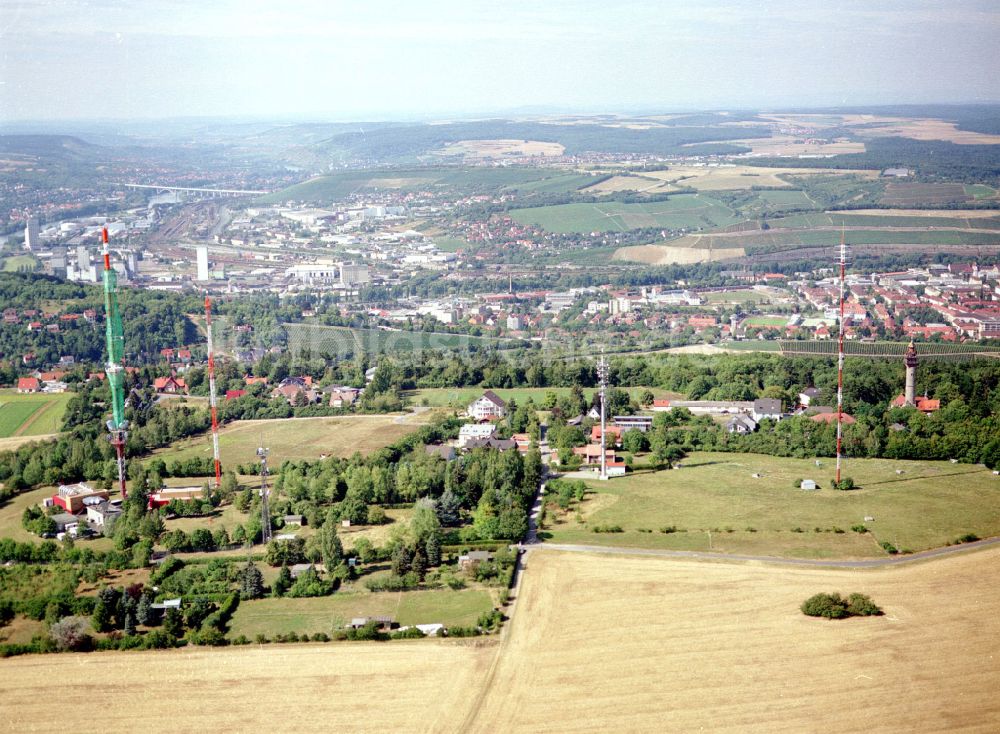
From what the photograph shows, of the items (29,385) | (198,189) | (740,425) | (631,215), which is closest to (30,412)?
(29,385)

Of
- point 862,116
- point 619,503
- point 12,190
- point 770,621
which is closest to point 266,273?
point 12,190

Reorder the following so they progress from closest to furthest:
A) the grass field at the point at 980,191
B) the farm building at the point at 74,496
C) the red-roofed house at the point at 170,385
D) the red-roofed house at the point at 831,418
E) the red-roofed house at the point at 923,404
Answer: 1. the farm building at the point at 74,496
2. the red-roofed house at the point at 831,418
3. the red-roofed house at the point at 923,404
4. the red-roofed house at the point at 170,385
5. the grass field at the point at 980,191

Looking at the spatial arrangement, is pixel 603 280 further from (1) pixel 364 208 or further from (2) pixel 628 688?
(2) pixel 628 688

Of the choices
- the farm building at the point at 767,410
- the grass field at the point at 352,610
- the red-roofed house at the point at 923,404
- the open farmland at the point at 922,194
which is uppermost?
the open farmland at the point at 922,194

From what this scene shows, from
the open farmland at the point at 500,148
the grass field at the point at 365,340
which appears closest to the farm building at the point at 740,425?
the grass field at the point at 365,340

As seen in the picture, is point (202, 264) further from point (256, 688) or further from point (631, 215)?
point (256, 688)

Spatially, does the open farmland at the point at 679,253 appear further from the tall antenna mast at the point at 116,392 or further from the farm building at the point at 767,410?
the tall antenna mast at the point at 116,392

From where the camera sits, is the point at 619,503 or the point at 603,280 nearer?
the point at 619,503
